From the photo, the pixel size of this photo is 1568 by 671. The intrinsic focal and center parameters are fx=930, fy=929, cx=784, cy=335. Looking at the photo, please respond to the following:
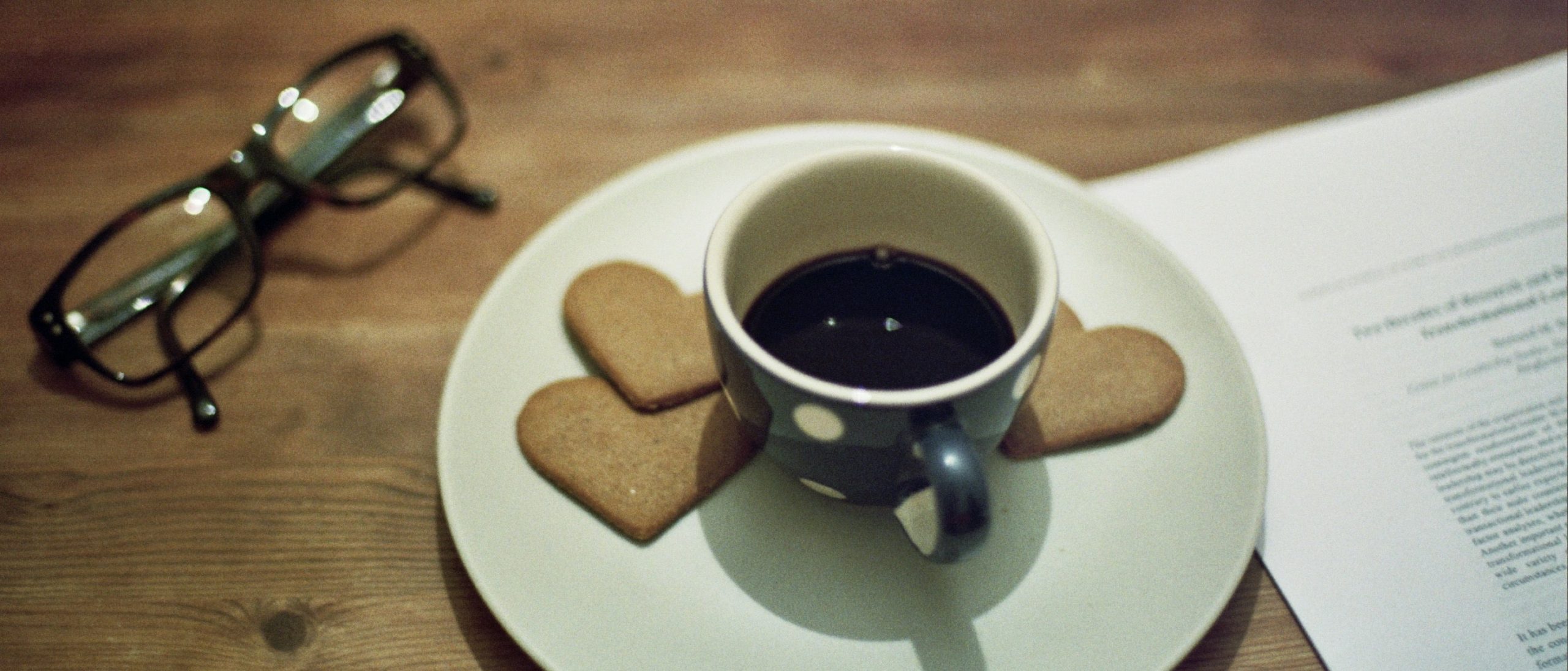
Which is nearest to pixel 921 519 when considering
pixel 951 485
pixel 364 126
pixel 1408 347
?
pixel 951 485

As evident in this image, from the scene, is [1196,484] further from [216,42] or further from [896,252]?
[216,42]

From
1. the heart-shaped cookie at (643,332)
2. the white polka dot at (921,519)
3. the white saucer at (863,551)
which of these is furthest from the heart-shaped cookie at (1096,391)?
the heart-shaped cookie at (643,332)

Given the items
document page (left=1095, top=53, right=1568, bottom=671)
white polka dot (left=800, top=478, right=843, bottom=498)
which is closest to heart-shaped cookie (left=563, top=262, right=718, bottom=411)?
white polka dot (left=800, top=478, right=843, bottom=498)

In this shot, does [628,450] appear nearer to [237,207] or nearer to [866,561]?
[866,561]

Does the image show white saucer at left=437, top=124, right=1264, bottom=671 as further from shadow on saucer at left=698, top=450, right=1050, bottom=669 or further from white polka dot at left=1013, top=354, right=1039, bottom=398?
white polka dot at left=1013, top=354, right=1039, bottom=398

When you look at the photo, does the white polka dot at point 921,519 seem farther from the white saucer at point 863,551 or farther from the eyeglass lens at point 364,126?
the eyeglass lens at point 364,126

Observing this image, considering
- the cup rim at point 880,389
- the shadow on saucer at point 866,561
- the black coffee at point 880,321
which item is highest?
the cup rim at point 880,389

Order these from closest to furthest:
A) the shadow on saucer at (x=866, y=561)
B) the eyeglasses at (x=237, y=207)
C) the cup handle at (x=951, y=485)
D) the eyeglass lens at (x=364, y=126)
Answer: the cup handle at (x=951, y=485) → the shadow on saucer at (x=866, y=561) → the eyeglasses at (x=237, y=207) → the eyeglass lens at (x=364, y=126)
